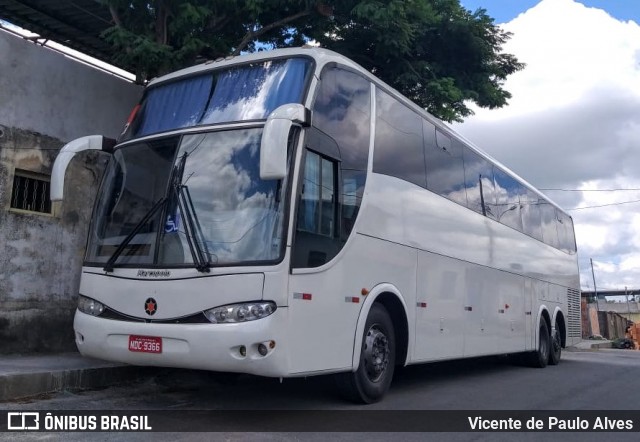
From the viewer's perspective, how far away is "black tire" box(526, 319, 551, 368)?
12633 mm

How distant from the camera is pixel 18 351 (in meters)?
8.20

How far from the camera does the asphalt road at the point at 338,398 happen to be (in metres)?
5.38

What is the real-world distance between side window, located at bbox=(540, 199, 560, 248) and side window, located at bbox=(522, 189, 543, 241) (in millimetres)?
261

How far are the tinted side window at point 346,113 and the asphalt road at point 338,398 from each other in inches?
101

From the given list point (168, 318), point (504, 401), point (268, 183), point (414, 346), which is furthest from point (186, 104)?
point (504, 401)

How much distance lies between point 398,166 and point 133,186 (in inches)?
127

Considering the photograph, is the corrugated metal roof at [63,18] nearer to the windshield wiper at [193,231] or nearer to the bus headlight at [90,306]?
the bus headlight at [90,306]

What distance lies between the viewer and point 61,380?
6750mm

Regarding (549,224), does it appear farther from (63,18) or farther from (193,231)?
(63,18)

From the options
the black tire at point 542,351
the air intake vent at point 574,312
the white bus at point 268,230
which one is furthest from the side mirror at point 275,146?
the air intake vent at point 574,312

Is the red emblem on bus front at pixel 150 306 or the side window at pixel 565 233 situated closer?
the red emblem on bus front at pixel 150 306

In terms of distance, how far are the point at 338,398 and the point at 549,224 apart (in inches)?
381

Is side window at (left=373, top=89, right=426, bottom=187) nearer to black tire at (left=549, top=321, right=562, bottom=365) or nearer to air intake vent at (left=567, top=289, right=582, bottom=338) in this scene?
black tire at (left=549, top=321, right=562, bottom=365)

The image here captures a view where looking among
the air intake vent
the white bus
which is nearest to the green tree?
the white bus
